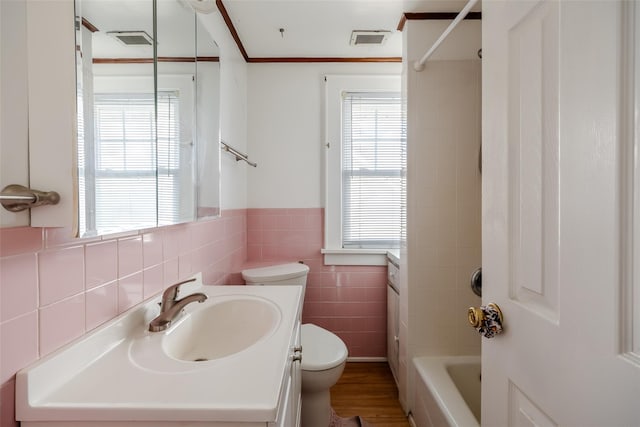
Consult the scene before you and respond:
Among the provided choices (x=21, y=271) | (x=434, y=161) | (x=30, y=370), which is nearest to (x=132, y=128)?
(x=21, y=271)

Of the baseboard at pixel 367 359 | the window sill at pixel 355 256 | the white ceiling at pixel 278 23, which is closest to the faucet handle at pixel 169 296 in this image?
the white ceiling at pixel 278 23

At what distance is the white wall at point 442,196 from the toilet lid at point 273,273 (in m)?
0.71

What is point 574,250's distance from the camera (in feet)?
1.63

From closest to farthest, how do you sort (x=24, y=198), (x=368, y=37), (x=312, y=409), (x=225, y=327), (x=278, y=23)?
(x=24, y=198) → (x=225, y=327) → (x=312, y=409) → (x=278, y=23) → (x=368, y=37)

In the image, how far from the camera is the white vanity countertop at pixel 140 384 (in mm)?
560

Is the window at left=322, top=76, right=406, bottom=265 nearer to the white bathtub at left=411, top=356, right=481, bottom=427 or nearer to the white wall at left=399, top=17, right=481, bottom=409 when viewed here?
the white wall at left=399, top=17, right=481, bottom=409

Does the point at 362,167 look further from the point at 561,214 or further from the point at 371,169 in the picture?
the point at 561,214

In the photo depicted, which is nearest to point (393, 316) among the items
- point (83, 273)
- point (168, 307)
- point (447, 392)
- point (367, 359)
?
point (367, 359)

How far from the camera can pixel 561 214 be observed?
53 centimetres

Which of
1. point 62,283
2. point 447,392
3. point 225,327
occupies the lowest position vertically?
point 447,392

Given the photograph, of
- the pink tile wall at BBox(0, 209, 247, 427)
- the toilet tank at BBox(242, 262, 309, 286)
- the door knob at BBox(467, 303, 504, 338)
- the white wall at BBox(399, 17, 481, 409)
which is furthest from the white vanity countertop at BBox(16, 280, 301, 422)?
the white wall at BBox(399, 17, 481, 409)

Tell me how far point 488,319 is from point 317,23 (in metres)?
1.86

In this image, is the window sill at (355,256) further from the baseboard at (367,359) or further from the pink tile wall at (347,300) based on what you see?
the baseboard at (367,359)

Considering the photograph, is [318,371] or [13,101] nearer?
[13,101]
